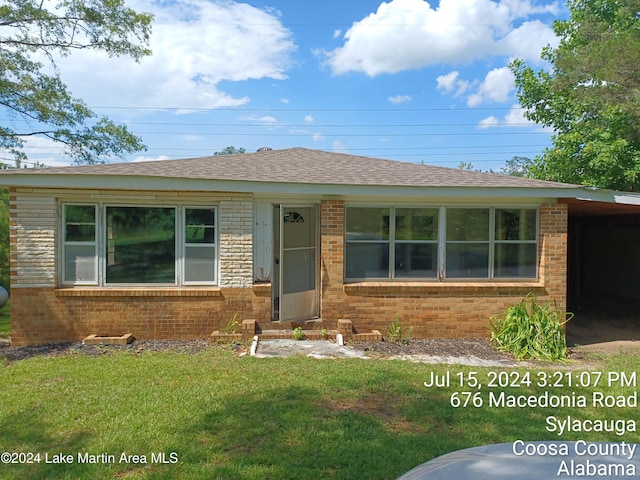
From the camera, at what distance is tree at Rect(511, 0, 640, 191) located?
468 inches

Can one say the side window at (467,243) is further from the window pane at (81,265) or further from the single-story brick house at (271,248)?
the window pane at (81,265)

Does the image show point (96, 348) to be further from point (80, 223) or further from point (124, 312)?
point (80, 223)

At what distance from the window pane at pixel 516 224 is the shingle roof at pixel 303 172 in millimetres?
590

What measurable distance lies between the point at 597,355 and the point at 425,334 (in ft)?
9.32

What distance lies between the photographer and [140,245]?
26.9 feet

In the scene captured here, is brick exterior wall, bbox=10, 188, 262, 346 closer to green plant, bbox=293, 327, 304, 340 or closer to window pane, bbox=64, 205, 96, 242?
window pane, bbox=64, 205, 96, 242

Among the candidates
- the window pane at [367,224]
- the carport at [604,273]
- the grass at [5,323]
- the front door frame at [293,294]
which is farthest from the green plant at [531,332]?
the grass at [5,323]

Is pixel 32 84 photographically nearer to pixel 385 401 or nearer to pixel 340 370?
pixel 340 370

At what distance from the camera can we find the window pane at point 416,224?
28.5 ft

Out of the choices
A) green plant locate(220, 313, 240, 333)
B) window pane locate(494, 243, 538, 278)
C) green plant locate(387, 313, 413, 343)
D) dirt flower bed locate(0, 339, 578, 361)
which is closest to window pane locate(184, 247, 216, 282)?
green plant locate(220, 313, 240, 333)

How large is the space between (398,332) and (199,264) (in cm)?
381

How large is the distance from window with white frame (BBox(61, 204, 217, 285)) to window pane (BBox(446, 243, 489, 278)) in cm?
441

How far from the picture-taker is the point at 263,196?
8.44 m

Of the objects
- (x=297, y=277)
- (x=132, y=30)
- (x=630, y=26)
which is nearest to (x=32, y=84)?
(x=132, y=30)
